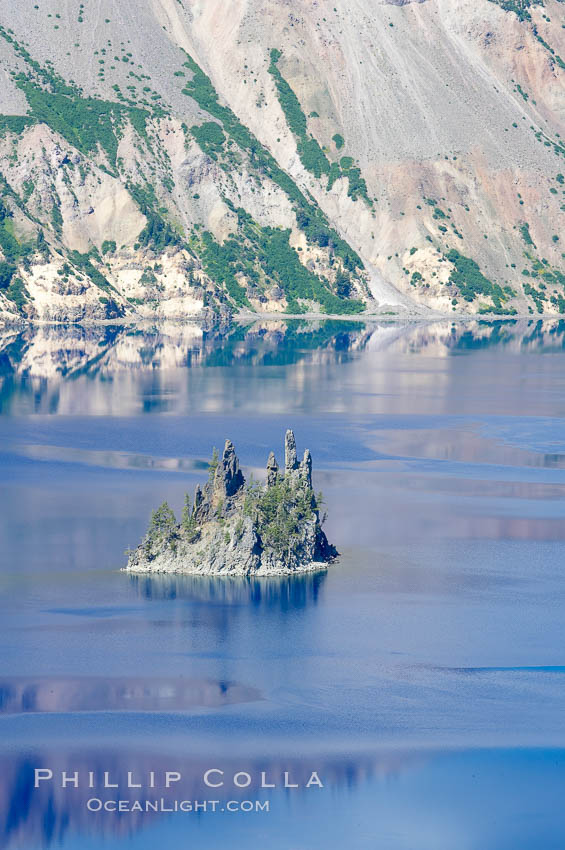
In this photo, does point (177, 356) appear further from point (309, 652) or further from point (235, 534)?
point (309, 652)

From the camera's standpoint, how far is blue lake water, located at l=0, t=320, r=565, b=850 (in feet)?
120

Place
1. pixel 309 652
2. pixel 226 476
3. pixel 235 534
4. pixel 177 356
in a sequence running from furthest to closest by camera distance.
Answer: pixel 177 356
pixel 226 476
pixel 235 534
pixel 309 652

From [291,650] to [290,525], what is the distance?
10459 mm

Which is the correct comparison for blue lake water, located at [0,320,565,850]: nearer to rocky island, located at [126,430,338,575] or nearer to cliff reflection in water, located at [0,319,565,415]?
rocky island, located at [126,430,338,575]

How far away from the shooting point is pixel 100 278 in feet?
650

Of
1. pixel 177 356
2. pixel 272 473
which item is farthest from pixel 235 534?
pixel 177 356

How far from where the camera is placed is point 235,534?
57.5 metres

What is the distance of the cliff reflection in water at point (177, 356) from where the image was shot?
117562 mm

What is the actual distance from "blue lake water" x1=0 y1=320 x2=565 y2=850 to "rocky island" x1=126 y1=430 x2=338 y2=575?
1.05 meters

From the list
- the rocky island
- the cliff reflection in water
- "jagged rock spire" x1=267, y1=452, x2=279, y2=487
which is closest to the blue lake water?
the rocky island

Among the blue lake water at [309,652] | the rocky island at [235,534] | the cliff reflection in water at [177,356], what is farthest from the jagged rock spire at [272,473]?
the cliff reflection in water at [177,356]

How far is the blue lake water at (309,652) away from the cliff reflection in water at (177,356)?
66.2ft

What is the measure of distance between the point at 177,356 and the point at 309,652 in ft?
352

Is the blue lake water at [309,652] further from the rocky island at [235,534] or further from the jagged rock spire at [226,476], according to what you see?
the jagged rock spire at [226,476]
